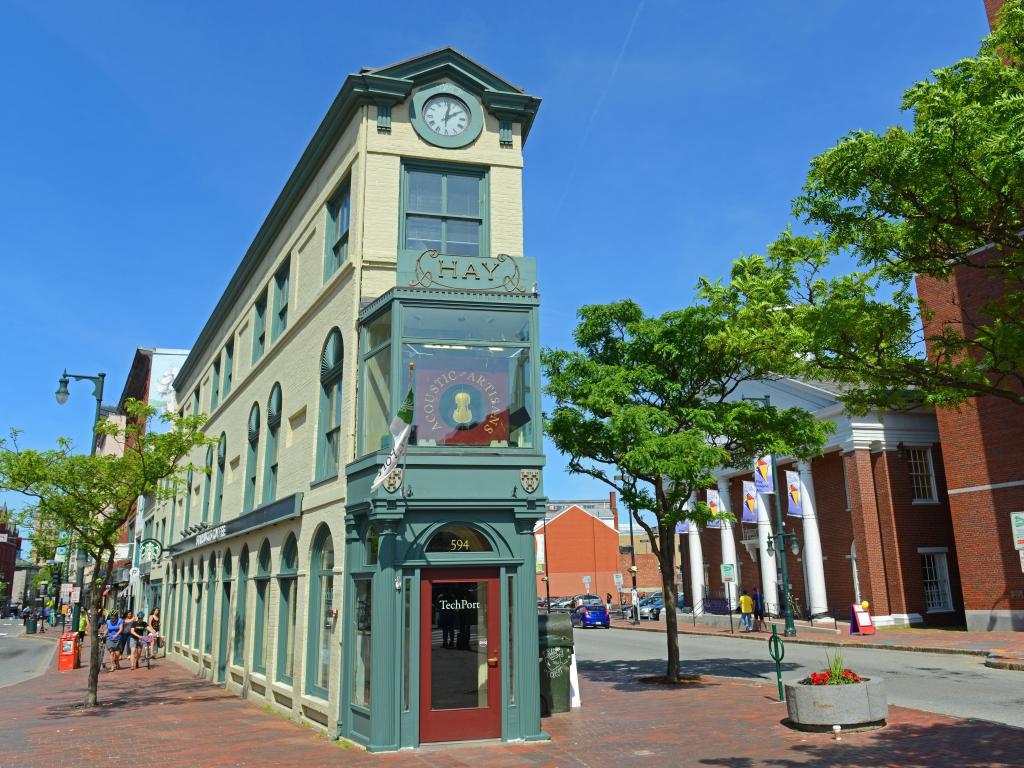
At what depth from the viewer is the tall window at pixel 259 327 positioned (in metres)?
22.4

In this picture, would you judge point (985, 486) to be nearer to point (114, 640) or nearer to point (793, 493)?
point (793, 493)

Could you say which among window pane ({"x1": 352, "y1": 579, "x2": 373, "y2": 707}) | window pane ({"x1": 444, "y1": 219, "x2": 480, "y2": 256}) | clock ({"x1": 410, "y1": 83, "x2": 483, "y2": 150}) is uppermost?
clock ({"x1": 410, "y1": 83, "x2": 483, "y2": 150})

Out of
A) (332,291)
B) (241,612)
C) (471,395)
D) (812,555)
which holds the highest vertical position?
(332,291)

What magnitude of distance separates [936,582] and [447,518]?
1146 inches

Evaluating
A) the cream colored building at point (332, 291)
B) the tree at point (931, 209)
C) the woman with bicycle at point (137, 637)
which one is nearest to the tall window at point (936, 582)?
the tree at point (931, 209)

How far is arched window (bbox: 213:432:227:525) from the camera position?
83.3 feet

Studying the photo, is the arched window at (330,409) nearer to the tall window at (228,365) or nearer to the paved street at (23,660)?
the tall window at (228,365)

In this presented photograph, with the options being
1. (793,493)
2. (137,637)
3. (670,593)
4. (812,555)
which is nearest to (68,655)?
(137,637)

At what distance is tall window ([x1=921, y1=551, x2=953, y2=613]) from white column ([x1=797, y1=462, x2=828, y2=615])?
4.05 meters

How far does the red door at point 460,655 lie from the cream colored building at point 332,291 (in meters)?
2.04

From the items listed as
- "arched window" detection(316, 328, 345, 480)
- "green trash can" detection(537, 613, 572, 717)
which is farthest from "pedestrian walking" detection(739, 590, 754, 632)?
"arched window" detection(316, 328, 345, 480)

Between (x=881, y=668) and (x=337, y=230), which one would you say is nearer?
(x=337, y=230)

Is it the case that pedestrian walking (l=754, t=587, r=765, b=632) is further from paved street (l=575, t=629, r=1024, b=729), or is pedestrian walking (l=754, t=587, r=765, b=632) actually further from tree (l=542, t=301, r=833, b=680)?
tree (l=542, t=301, r=833, b=680)

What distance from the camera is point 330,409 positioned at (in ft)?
51.7
